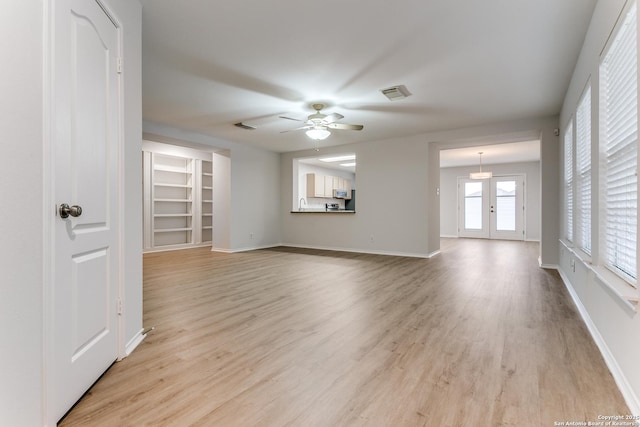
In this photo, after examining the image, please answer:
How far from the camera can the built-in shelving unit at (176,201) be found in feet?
23.0

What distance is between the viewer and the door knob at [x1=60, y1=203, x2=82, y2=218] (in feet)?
4.57

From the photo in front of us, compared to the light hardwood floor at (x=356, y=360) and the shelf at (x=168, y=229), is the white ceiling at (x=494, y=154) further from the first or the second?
the shelf at (x=168, y=229)

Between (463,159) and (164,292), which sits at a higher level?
(463,159)

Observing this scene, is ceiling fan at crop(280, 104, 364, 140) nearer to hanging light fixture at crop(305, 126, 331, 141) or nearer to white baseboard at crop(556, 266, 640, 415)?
hanging light fixture at crop(305, 126, 331, 141)

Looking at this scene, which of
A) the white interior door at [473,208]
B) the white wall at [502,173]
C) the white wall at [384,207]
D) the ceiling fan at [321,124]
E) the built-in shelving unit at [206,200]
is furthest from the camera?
the white interior door at [473,208]

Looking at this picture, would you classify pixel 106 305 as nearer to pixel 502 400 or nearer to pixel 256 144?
pixel 502 400

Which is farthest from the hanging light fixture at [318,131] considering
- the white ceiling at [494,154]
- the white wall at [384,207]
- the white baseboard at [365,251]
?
the white ceiling at [494,154]

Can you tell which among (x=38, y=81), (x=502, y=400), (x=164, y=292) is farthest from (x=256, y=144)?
(x=502, y=400)

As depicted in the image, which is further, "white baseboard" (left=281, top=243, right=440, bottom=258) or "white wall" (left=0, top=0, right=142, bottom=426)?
"white baseboard" (left=281, top=243, right=440, bottom=258)

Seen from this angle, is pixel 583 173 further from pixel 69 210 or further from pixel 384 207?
pixel 69 210

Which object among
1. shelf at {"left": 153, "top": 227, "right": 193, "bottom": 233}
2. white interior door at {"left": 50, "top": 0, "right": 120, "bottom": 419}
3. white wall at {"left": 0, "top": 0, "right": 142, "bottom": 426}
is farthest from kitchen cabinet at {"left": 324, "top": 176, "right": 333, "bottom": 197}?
white wall at {"left": 0, "top": 0, "right": 142, "bottom": 426}

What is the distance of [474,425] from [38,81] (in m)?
2.40

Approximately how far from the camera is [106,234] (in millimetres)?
1788

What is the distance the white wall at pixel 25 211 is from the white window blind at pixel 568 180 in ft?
16.0
